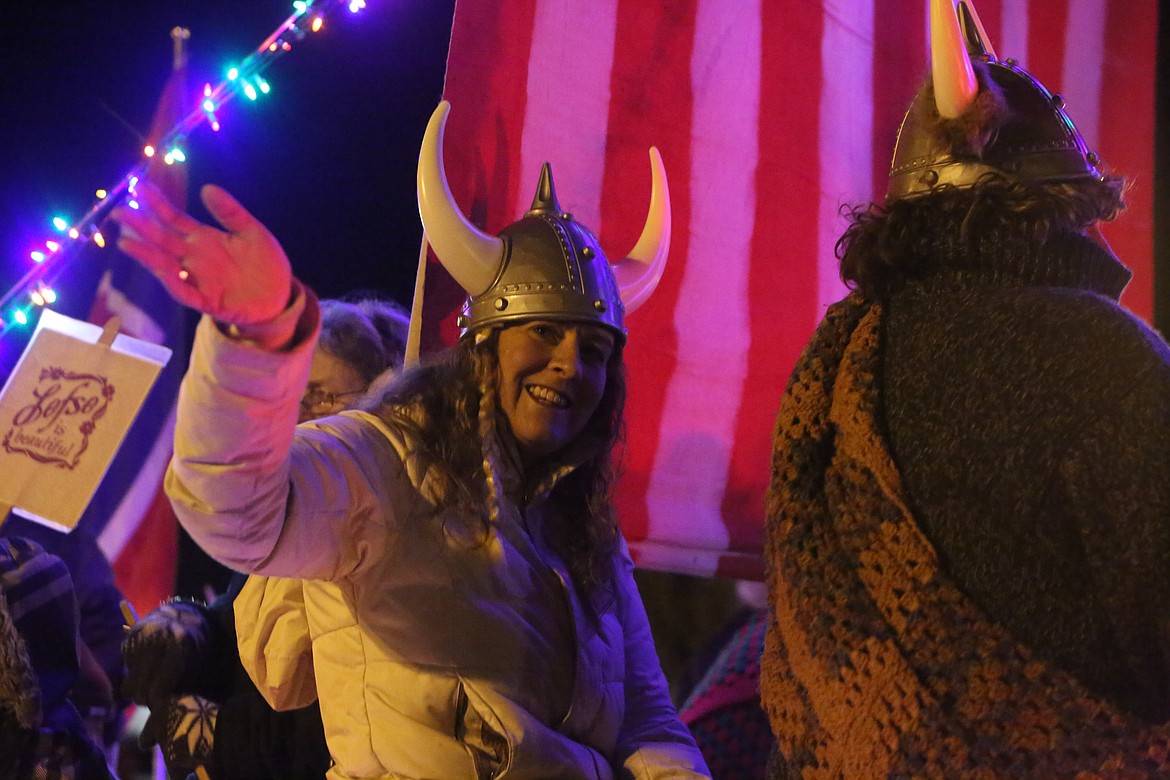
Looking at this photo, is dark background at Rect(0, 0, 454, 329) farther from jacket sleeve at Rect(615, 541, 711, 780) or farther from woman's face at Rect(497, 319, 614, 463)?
jacket sleeve at Rect(615, 541, 711, 780)

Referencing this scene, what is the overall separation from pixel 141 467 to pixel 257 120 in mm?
1438

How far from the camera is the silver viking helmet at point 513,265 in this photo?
1.91 metres

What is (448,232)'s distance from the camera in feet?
6.36

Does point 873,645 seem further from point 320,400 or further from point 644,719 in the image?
point 320,400

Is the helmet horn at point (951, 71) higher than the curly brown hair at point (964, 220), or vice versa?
the helmet horn at point (951, 71)

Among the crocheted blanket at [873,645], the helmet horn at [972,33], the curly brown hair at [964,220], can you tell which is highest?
the helmet horn at [972,33]

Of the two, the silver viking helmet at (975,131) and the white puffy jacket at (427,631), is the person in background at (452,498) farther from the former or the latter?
the silver viking helmet at (975,131)

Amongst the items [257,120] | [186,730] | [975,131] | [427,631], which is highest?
[257,120]

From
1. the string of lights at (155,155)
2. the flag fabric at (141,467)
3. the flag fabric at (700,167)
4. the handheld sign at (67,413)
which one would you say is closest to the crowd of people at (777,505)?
the handheld sign at (67,413)

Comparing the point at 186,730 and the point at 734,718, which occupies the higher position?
the point at 186,730

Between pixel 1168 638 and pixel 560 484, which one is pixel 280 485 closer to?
pixel 560 484

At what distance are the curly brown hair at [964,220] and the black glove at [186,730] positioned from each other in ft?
5.52

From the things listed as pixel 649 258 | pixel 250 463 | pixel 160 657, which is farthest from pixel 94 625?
pixel 250 463

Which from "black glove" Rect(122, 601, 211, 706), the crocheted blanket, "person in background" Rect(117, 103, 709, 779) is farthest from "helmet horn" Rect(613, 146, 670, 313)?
"black glove" Rect(122, 601, 211, 706)
